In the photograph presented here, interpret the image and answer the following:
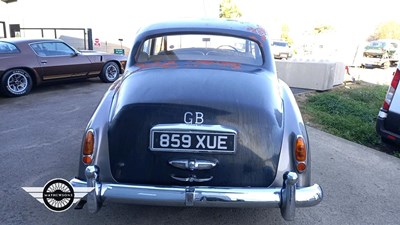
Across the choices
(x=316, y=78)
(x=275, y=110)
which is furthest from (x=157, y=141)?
(x=316, y=78)

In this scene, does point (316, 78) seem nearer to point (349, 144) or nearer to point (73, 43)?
point (349, 144)

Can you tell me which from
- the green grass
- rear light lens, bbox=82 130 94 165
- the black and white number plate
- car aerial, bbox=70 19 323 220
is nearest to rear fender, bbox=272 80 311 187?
car aerial, bbox=70 19 323 220

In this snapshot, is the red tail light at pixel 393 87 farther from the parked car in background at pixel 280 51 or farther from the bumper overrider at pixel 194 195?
the parked car in background at pixel 280 51

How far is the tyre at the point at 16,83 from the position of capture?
7.70m

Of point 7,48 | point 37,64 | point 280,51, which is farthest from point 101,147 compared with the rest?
point 280,51

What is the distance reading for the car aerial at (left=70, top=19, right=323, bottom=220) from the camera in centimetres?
237

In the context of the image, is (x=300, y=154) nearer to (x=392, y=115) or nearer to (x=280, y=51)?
(x=392, y=115)

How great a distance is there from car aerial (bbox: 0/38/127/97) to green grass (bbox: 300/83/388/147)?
19.2ft

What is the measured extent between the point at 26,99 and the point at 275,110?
6911mm

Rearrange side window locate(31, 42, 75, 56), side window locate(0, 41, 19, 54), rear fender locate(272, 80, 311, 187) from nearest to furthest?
1. rear fender locate(272, 80, 311, 187)
2. side window locate(0, 41, 19, 54)
3. side window locate(31, 42, 75, 56)

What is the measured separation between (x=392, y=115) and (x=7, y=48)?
314 inches

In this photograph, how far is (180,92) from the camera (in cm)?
251

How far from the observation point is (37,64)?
814cm

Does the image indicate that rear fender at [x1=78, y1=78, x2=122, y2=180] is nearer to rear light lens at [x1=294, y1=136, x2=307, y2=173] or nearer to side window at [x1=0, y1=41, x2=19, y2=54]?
rear light lens at [x1=294, y1=136, x2=307, y2=173]
